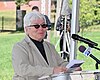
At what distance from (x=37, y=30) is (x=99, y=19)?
51.5ft

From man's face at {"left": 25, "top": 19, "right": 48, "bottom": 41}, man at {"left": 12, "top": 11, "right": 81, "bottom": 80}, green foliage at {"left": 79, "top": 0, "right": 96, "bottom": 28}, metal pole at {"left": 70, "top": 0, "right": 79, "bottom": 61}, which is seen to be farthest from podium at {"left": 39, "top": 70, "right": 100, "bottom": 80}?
green foliage at {"left": 79, "top": 0, "right": 96, "bottom": 28}

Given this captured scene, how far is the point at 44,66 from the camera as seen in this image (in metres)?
3.29

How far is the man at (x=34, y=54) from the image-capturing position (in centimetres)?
316

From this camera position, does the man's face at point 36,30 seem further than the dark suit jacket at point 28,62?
Yes

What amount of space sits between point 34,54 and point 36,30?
0.69 feet

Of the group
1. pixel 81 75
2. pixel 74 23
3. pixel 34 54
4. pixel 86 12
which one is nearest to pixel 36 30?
pixel 34 54

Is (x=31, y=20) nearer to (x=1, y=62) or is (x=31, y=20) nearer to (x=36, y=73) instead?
(x=36, y=73)

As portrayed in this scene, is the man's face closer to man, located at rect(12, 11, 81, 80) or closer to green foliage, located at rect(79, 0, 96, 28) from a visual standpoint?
man, located at rect(12, 11, 81, 80)

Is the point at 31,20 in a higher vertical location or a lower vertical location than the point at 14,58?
higher

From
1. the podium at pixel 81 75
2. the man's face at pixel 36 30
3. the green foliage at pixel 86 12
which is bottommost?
the podium at pixel 81 75

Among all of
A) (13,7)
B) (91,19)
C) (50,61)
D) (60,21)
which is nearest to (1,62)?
(60,21)

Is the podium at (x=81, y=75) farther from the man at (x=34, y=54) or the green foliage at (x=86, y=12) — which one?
the green foliage at (x=86, y=12)

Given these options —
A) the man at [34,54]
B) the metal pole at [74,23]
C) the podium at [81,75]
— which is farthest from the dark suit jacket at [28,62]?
the metal pole at [74,23]

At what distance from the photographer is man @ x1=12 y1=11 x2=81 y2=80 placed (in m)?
3.16
